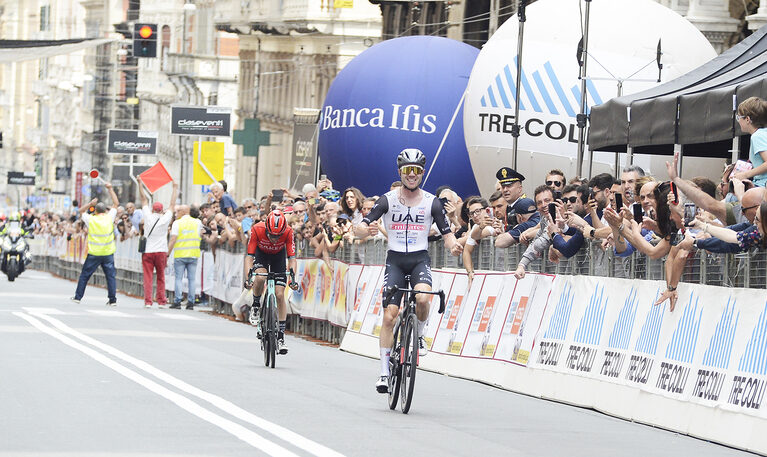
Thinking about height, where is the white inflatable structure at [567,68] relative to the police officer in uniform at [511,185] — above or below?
above

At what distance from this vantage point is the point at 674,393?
42.8 feet

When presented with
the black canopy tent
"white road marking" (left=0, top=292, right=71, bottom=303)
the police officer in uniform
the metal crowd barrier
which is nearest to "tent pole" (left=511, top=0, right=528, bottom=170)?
the black canopy tent

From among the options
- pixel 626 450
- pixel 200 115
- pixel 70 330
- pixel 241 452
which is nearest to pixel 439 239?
pixel 70 330

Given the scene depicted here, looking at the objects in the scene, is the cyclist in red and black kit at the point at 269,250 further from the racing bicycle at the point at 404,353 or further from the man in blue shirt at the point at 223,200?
the man in blue shirt at the point at 223,200

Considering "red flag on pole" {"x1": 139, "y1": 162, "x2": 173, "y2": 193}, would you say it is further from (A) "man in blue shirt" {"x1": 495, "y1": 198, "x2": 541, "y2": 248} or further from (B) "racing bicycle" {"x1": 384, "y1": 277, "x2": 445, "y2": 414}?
(B) "racing bicycle" {"x1": 384, "y1": 277, "x2": 445, "y2": 414}

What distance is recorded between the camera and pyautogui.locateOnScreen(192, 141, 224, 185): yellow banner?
40.9 m

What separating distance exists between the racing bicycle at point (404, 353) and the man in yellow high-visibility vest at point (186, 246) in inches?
693

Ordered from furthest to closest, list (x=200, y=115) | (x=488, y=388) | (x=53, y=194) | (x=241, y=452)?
(x=53, y=194) → (x=200, y=115) → (x=488, y=388) → (x=241, y=452)

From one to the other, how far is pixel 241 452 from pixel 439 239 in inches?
388

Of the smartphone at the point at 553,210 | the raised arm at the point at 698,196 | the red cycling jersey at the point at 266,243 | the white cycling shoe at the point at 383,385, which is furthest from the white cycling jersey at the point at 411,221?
the red cycling jersey at the point at 266,243

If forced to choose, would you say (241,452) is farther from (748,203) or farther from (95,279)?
(95,279)

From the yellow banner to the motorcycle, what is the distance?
6.35 m

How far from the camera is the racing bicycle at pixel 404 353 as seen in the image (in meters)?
13.6

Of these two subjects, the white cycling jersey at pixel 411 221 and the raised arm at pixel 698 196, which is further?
the white cycling jersey at pixel 411 221
